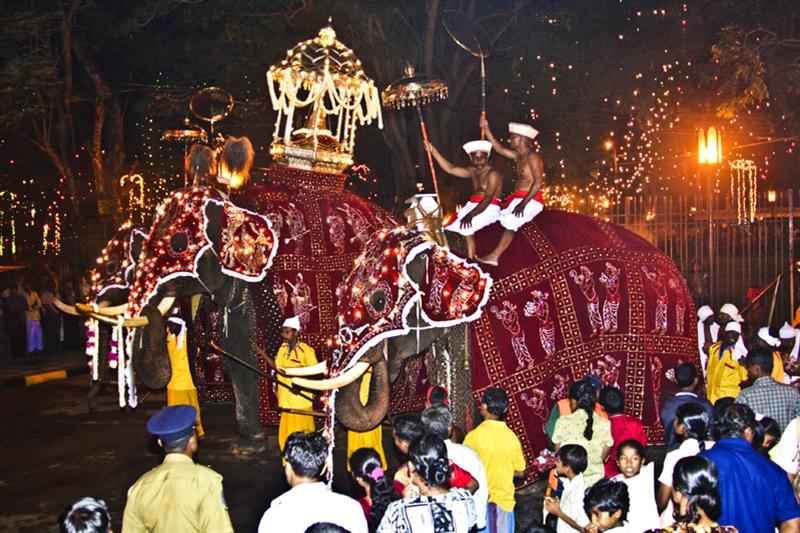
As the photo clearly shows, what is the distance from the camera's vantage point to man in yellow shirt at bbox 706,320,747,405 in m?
9.17

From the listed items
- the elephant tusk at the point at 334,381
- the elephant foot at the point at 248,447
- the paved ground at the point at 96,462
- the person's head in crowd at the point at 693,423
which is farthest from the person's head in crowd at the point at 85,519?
the elephant foot at the point at 248,447

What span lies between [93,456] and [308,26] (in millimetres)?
9685

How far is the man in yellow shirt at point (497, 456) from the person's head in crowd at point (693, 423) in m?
0.98

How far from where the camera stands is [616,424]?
6637 millimetres

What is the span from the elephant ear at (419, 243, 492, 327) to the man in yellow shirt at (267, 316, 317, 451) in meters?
2.44

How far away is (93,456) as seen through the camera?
410 inches

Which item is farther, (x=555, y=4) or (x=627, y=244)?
(x=555, y=4)

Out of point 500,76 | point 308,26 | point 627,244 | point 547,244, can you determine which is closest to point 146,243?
point 547,244

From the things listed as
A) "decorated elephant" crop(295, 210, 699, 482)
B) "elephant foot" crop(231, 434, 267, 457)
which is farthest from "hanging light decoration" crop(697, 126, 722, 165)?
"elephant foot" crop(231, 434, 267, 457)

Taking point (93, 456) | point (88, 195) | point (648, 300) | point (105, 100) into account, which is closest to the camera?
point (648, 300)

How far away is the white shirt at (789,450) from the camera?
6.14 m

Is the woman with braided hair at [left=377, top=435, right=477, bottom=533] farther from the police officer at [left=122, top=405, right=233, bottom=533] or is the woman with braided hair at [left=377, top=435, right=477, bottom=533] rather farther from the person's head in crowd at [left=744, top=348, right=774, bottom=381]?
the person's head in crowd at [left=744, top=348, right=774, bottom=381]

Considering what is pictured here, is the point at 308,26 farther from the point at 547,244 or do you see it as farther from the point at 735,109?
the point at 547,244

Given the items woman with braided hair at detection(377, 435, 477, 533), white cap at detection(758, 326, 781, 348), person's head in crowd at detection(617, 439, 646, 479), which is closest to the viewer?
woman with braided hair at detection(377, 435, 477, 533)
